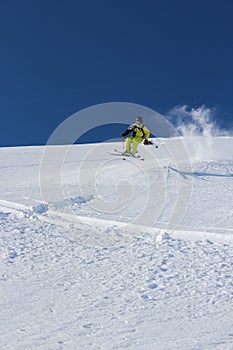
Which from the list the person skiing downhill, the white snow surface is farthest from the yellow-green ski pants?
the white snow surface

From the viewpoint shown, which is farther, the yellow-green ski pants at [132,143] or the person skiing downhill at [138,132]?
the yellow-green ski pants at [132,143]

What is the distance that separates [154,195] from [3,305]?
7365 millimetres

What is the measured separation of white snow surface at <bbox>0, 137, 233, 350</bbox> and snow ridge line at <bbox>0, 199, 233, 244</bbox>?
26 millimetres

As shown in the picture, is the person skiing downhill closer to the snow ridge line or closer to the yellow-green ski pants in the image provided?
the yellow-green ski pants

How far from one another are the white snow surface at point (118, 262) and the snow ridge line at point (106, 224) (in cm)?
3

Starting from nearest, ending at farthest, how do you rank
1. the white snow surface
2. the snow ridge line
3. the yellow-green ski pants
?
the white snow surface < the snow ridge line < the yellow-green ski pants

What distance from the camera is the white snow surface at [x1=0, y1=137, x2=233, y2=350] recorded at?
4.62 meters

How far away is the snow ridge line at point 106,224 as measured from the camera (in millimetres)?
8281

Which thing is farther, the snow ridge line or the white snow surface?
the snow ridge line

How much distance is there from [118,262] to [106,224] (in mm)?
2556

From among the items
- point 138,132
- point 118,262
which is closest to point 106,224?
point 118,262

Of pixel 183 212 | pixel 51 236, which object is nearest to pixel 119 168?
pixel 183 212

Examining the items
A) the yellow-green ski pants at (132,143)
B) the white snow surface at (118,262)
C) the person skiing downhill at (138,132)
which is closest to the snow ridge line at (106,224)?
the white snow surface at (118,262)

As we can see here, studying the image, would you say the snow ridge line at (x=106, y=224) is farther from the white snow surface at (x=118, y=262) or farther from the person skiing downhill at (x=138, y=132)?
the person skiing downhill at (x=138, y=132)
